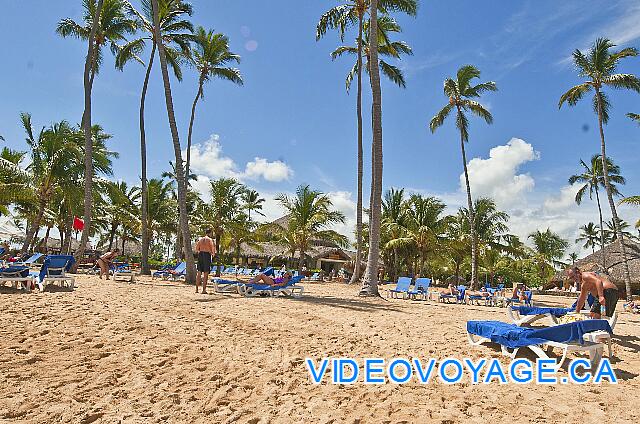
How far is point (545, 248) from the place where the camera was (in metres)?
45.2

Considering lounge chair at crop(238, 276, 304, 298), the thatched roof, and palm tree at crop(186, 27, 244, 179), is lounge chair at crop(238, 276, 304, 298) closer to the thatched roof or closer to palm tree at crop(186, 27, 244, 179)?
palm tree at crop(186, 27, 244, 179)

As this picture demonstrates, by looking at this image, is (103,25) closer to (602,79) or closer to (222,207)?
(222,207)

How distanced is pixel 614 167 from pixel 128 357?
118ft

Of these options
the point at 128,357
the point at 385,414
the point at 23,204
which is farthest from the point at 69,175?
the point at 385,414

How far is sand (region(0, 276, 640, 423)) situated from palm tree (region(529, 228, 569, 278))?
4082cm

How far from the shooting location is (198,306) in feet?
27.3

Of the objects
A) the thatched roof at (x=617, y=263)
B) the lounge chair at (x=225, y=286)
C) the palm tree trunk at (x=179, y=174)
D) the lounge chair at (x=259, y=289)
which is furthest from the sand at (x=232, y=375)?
the thatched roof at (x=617, y=263)

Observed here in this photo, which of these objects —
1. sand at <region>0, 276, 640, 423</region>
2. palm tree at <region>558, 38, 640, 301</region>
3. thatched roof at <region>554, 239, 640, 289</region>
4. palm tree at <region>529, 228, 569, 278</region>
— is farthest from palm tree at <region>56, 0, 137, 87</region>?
palm tree at <region>529, 228, 569, 278</region>

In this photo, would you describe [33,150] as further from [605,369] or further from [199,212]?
[605,369]

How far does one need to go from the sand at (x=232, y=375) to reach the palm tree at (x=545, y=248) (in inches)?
1607

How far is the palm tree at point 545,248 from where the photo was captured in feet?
144

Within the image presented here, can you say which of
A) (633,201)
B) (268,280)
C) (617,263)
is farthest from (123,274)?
(617,263)

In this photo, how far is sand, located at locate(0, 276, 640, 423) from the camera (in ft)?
12.2

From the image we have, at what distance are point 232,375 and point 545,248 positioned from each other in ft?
A: 157
